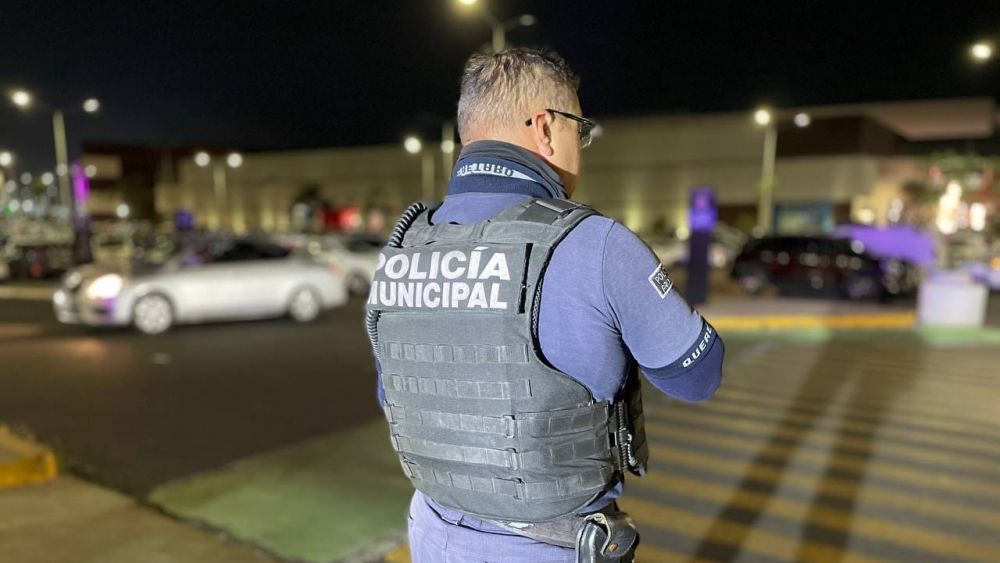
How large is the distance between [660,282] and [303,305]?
1177cm

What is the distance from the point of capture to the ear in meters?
1.68

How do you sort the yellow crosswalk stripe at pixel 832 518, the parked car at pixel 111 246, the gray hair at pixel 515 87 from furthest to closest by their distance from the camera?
the parked car at pixel 111 246 → the yellow crosswalk stripe at pixel 832 518 → the gray hair at pixel 515 87

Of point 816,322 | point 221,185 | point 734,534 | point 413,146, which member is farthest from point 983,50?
point 221,185

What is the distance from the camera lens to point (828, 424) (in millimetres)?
6094

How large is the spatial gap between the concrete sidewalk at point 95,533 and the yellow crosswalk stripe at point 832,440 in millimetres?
3661

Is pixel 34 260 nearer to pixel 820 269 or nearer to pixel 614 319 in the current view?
pixel 820 269

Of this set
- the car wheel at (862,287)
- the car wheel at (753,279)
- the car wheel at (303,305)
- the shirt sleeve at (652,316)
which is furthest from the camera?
the car wheel at (753,279)

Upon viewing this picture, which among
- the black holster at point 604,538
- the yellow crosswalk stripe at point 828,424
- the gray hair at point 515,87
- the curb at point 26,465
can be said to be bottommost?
the yellow crosswalk stripe at point 828,424

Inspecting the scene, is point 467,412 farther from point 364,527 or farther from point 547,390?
point 364,527

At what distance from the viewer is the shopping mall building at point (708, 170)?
1510 inches

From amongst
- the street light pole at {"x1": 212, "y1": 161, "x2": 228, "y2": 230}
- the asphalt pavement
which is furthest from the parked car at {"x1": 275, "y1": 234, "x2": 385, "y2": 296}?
the street light pole at {"x1": 212, "y1": 161, "x2": 228, "y2": 230}

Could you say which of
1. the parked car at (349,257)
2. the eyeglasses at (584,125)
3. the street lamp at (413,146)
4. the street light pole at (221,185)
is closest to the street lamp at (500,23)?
the parked car at (349,257)

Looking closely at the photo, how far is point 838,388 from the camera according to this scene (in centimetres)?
746

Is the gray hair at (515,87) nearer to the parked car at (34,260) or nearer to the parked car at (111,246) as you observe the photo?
the parked car at (34,260)
